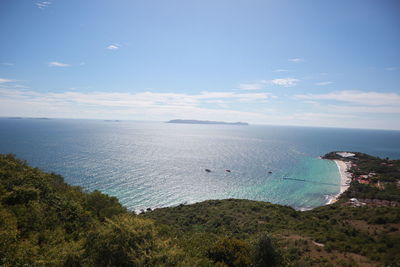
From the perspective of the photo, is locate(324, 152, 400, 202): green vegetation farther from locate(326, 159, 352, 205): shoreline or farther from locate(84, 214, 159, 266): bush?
locate(84, 214, 159, 266): bush

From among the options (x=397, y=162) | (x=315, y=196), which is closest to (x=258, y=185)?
(x=315, y=196)

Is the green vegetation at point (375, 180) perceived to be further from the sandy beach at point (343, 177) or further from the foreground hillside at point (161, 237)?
the foreground hillside at point (161, 237)

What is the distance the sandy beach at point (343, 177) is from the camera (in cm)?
5995

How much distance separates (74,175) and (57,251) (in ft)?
203

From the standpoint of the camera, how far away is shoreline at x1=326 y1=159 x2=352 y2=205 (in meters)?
59.5

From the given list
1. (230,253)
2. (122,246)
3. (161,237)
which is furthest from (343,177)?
(122,246)

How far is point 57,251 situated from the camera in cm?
1199

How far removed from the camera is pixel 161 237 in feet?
53.8

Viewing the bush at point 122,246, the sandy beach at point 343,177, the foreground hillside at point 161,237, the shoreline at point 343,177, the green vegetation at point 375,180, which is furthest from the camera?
the sandy beach at point 343,177

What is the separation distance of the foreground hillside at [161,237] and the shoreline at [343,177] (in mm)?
22264

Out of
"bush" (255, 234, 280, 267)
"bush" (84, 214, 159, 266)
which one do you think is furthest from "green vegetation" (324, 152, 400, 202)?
"bush" (84, 214, 159, 266)

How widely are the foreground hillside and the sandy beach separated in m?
23.3

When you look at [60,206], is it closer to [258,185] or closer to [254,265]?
[254,265]

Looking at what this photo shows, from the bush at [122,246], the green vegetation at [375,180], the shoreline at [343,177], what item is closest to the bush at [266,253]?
the bush at [122,246]
